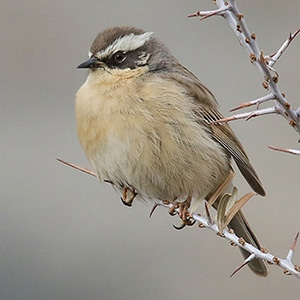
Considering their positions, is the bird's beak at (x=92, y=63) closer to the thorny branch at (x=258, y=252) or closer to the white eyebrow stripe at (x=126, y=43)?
the white eyebrow stripe at (x=126, y=43)

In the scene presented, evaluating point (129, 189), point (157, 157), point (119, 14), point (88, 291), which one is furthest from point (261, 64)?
point (119, 14)

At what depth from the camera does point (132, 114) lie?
4.09m

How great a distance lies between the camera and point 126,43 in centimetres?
439

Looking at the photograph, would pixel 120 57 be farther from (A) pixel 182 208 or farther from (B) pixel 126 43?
(A) pixel 182 208

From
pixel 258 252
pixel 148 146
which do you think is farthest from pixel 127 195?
pixel 258 252

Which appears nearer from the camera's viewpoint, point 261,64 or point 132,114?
point 261,64

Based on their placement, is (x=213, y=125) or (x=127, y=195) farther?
(x=213, y=125)

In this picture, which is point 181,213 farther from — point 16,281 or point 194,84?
point 16,281

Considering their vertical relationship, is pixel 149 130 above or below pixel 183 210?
above

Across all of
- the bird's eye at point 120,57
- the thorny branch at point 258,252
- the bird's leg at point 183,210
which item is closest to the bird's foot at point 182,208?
the bird's leg at point 183,210

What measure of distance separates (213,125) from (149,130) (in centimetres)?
Result: 60

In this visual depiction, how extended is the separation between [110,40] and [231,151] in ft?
3.16

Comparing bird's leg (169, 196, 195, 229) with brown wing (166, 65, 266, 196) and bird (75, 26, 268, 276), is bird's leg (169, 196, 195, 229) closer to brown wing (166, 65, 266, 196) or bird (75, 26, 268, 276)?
bird (75, 26, 268, 276)

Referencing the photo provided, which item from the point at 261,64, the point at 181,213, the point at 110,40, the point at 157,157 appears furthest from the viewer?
the point at 110,40
